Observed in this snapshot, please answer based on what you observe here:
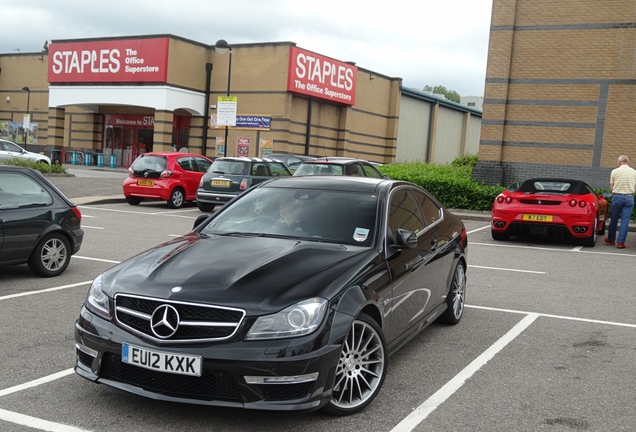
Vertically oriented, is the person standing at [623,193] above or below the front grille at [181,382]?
above

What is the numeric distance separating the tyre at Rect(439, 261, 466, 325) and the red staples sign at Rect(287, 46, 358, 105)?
29.3 meters

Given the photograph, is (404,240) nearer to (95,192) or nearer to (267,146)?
(95,192)

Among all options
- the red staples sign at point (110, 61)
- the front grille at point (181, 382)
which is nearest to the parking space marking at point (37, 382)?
the front grille at point (181, 382)

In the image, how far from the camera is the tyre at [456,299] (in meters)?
6.52

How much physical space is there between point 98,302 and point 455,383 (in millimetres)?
2466

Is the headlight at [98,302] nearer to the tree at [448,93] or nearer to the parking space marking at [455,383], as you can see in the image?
the parking space marking at [455,383]

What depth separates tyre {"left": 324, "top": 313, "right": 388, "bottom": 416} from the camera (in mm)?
4133

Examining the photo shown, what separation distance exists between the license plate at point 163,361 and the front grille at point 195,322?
8 cm

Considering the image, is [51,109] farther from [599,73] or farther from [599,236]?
[599,236]

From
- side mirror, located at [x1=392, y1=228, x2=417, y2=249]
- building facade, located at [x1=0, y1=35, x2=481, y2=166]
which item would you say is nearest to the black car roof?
side mirror, located at [x1=392, y1=228, x2=417, y2=249]

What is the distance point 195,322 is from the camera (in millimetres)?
3861

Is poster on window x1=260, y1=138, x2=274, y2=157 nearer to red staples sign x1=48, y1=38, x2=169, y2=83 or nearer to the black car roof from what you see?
red staples sign x1=48, y1=38, x2=169, y2=83

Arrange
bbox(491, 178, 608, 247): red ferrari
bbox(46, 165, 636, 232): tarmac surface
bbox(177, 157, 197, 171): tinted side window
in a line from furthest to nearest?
bbox(177, 157, 197, 171): tinted side window
bbox(46, 165, 636, 232): tarmac surface
bbox(491, 178, 608, 247): red ferrari

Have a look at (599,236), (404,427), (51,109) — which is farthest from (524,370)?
(51,109)
